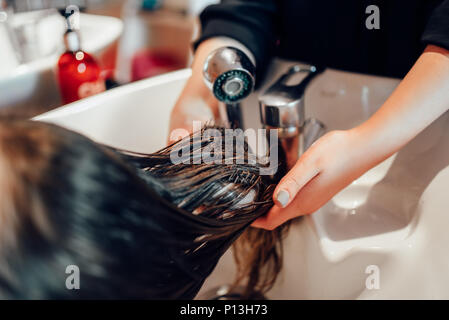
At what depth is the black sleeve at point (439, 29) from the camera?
1.34ft

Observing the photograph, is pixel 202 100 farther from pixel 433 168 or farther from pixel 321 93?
pixel 433 168

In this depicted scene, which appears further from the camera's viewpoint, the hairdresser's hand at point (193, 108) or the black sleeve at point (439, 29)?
the hairdresser's hand at point (193, 108)

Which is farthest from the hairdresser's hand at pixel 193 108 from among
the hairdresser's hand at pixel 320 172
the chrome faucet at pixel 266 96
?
the hairdresser's hand at pixel 320 172

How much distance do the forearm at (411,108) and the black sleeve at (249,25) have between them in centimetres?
22

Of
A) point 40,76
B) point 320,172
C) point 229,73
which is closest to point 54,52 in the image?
point 40,76

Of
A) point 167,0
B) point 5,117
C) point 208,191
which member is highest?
point 5,117

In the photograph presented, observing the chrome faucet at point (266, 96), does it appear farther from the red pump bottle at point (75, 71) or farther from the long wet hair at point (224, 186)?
the red pump bottle at point (75, 71)

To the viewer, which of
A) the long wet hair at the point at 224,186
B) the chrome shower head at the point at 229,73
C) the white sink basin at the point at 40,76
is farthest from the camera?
the white sink basin at the point at 40,76

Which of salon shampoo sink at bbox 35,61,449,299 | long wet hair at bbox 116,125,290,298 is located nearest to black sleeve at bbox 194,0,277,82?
salon shampoo sink at bbox 35,61,449,299

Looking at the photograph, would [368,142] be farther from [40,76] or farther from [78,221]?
[40,76]

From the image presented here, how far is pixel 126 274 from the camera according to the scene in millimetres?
276

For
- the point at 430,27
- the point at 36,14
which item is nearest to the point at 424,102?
the point at 430,27

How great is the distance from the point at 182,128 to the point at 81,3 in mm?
946

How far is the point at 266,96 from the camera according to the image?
18.9 inches
